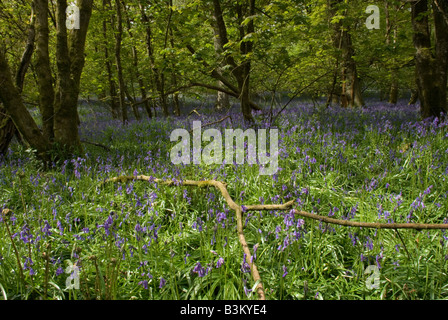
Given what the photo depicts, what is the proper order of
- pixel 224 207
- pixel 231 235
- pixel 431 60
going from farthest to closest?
1. pixel 431 60
2. pixel 224 207
3. pixel 231 235

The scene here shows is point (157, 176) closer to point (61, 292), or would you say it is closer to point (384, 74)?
point (61, 292)

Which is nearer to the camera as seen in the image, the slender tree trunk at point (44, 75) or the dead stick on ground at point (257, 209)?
the dead stick on ground at point (257, 209)

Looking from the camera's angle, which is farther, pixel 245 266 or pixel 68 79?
pixel 68 79

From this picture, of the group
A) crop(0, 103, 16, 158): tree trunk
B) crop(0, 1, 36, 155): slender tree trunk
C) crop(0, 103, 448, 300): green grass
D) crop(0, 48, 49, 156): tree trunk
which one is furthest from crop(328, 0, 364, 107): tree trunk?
crop(0, 103, 16, 158): tree trunk

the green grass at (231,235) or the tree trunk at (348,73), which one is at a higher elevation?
the tree trunk at (348,73)

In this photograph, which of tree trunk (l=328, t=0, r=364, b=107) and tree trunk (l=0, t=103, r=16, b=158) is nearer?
tree trunk (l=0, t=103, r=16, b=158)

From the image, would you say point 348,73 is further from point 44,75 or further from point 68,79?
point 44,75

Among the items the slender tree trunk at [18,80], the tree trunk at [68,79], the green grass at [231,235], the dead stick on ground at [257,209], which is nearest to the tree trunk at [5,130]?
the slender tree trunk at [18,80]

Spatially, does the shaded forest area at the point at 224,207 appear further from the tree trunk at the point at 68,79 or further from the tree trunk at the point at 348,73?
the tree trunk at the point at 348,73

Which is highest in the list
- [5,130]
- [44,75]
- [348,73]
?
[348,73]

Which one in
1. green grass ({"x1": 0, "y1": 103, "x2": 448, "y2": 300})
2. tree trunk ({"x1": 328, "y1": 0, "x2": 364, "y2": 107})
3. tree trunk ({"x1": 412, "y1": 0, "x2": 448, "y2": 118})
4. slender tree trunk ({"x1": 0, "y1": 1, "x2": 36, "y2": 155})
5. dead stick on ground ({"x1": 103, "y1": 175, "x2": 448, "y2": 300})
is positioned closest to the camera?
dead stick on ground ({"x1": 103, "y1": 175, "x2": 448, "y2": 300})

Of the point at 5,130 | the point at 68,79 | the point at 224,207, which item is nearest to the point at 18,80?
the point at 5,130

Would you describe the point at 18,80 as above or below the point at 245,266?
above

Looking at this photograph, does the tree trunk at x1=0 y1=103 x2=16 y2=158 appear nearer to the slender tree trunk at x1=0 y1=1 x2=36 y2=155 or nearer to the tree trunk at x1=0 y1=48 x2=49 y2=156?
the slender tree trunk at x1=0 y1=1 x2=36 y2=155
